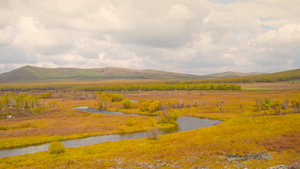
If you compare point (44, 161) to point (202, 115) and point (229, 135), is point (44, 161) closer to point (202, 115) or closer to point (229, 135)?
point (229, 135)

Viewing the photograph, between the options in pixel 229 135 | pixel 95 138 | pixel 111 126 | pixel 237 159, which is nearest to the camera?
pixel 237 159

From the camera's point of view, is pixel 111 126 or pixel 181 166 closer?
pixel 181 166

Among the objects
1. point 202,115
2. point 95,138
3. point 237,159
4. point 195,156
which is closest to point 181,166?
point 195,156

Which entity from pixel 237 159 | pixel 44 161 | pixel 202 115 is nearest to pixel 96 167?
pixel 44 161

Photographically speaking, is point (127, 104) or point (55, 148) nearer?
point (55, 148)

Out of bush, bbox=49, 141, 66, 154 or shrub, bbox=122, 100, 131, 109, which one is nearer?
bush, bbox=49, 141, 66, 154

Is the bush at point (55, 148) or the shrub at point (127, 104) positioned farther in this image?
the shrub at point (127, 104)

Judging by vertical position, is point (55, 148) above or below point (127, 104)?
below

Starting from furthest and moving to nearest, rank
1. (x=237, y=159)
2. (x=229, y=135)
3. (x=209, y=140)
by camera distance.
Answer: (x=229, y=135) → (x=209, y=140) → (x=237, y=159)

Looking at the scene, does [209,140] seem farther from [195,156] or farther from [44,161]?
[44,161]
